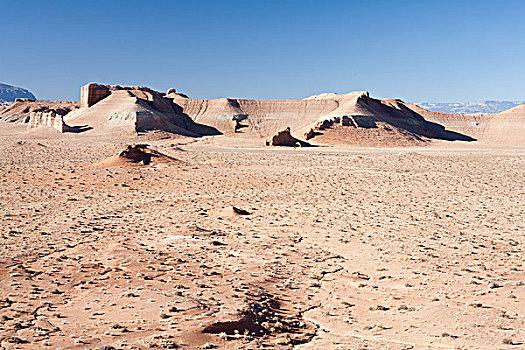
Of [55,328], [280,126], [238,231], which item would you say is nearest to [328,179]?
[238,231]

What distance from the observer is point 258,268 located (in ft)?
29.9

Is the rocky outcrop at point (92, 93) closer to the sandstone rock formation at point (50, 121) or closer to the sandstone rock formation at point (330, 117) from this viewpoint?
the sandstone rock formation at point (50, 121)

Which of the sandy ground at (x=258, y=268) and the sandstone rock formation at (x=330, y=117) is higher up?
the sandstone rock formation at (x=330, y=117)

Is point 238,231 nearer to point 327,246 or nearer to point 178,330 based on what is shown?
point 327,246

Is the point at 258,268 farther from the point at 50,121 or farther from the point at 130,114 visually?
the point at 50,121

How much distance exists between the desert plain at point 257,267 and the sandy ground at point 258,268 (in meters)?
0.03

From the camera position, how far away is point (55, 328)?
19.9ft

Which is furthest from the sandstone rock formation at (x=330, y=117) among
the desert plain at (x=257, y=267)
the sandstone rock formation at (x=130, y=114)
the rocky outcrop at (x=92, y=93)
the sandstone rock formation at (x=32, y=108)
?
the desert plain at (x=257, y=267)

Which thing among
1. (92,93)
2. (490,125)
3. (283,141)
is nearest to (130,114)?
(92,93)

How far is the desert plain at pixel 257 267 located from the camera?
6.02 meters

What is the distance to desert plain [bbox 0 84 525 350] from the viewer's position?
6016mm

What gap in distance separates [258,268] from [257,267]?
66 millimetres

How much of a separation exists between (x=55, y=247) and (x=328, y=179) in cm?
1502

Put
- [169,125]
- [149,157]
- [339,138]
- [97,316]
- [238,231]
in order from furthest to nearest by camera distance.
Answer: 1. [169,125]
2. [339,138]
3. [149,157]
4. [238,231]
5. [97,316]
